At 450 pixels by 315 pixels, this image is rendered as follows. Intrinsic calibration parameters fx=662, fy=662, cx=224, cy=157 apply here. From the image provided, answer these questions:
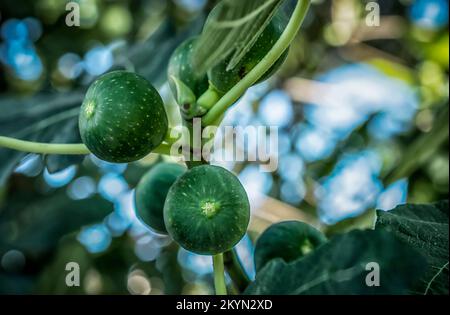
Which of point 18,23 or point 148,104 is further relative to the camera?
point 18,23

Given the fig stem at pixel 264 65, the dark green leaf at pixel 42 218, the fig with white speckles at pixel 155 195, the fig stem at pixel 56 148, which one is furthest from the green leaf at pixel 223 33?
the dark green leaf at pixel 42 218

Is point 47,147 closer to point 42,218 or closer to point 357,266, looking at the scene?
point 357,266

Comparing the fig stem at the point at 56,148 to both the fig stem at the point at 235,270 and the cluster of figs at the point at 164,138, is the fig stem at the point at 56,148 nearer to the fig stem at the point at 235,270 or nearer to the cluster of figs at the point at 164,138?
the cluster of figs at the point at 164,138

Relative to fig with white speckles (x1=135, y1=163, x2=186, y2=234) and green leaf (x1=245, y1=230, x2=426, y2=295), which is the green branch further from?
green leaf (x1=245, y1=230, x2=426, y2=295)
